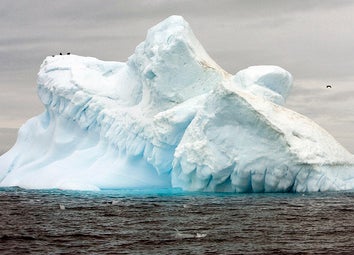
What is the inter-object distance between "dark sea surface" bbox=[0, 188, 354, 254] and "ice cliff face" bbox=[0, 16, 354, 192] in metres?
1.79

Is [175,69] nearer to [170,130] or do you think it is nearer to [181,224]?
[170,130]

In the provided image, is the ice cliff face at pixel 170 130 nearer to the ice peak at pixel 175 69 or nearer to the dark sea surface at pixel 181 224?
the ice peak at pixel 175 69

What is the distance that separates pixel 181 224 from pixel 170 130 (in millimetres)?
16644

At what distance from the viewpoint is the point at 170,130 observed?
135ft

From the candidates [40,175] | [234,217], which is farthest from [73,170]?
[234,217]

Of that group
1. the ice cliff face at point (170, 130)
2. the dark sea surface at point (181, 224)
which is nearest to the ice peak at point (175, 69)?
the ice cliff face at point (170, 130)

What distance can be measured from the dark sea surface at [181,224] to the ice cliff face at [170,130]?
179cm

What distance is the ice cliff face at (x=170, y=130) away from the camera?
37.0 metres

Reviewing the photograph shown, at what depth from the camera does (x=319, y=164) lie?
36.5 metres

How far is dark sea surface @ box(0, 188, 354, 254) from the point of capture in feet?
64.2

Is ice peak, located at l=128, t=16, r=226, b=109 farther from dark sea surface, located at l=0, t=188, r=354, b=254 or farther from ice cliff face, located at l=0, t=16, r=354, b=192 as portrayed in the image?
dark sea surface, located at l=0, t=188, r=354, b=254

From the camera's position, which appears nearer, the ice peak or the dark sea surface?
the dark sea surface

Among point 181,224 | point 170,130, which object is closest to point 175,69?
point 170,130

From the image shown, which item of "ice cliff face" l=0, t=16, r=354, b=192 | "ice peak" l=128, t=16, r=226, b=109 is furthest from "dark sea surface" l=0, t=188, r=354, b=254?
"ice peak" l=128, t=16, r=226, b=109
